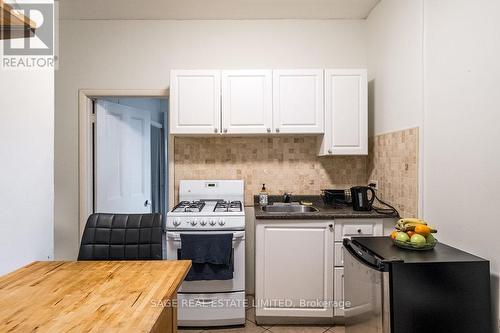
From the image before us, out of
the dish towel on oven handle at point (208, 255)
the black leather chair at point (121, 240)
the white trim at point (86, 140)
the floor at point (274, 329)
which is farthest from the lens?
the white trim at point (86, 140)

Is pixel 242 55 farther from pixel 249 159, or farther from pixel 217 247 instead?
pixel 217 247

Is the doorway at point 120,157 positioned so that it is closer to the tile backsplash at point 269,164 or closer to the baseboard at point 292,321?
the tile backsplash at point 269,164

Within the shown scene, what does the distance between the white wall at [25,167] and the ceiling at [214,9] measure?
141 cm

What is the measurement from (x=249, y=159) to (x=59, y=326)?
2.17 m

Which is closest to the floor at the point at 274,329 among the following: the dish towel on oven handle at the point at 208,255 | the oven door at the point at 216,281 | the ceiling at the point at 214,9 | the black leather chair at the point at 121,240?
the oven door at the point at 216,281

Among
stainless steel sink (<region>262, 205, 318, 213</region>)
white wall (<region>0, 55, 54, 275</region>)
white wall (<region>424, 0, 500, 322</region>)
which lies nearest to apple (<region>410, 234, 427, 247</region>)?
white wall (<region>424, 0, 500, 322</region>)

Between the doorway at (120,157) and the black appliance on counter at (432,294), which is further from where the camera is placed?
the doorway at (120,157)

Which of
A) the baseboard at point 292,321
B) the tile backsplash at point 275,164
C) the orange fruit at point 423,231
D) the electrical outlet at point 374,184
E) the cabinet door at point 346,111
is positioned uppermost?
the cabinet door at point 346,111

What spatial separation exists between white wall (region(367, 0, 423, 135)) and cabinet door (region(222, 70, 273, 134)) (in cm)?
96

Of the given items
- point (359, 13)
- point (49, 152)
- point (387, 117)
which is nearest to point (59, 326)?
point (49, 152)

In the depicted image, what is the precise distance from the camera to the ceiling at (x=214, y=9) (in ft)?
8.29

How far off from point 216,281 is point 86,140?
1.82 m

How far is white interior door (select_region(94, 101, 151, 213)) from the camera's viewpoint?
9.40 ft

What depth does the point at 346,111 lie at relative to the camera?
253 centimetres
